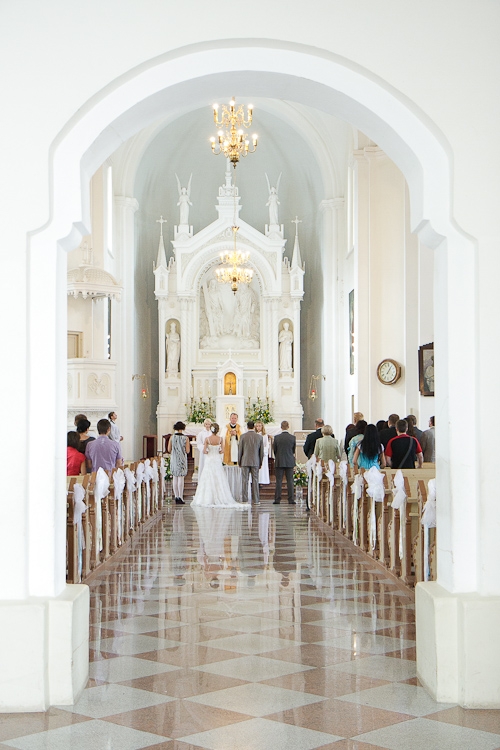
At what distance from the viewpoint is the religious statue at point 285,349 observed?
2469cm

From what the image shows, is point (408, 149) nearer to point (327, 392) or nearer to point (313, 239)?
point (327, 392)

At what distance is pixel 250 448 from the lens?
53.7 feet

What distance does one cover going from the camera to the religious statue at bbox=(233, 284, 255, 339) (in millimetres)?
25266

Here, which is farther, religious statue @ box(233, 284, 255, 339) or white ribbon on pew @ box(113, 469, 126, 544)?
religious statue @ box(233, 284, 255, 339)

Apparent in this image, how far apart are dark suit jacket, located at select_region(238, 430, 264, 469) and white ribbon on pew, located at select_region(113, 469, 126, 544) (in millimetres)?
5332

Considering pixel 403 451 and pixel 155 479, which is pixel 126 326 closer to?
pixel 155 479

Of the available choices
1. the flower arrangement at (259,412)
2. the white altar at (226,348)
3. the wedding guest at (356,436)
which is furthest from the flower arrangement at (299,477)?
the wedding guest at (356,436)

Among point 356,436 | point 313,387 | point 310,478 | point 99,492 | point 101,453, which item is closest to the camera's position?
point 99,492

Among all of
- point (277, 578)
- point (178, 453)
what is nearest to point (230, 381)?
point (178, 453)

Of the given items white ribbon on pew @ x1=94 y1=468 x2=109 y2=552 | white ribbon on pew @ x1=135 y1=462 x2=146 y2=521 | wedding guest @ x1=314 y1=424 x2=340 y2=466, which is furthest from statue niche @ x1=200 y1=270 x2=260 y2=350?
white ribbon on pew @ x1=94 y1=468 x2=109 y2=552

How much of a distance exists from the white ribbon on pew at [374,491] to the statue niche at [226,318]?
15.7 m

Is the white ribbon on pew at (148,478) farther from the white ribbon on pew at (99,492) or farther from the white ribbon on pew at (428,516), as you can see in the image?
the white ribbon on pew at (428,516)

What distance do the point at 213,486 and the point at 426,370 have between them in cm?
450

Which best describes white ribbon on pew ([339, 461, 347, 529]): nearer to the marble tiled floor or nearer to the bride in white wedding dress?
the marble tiled floor
